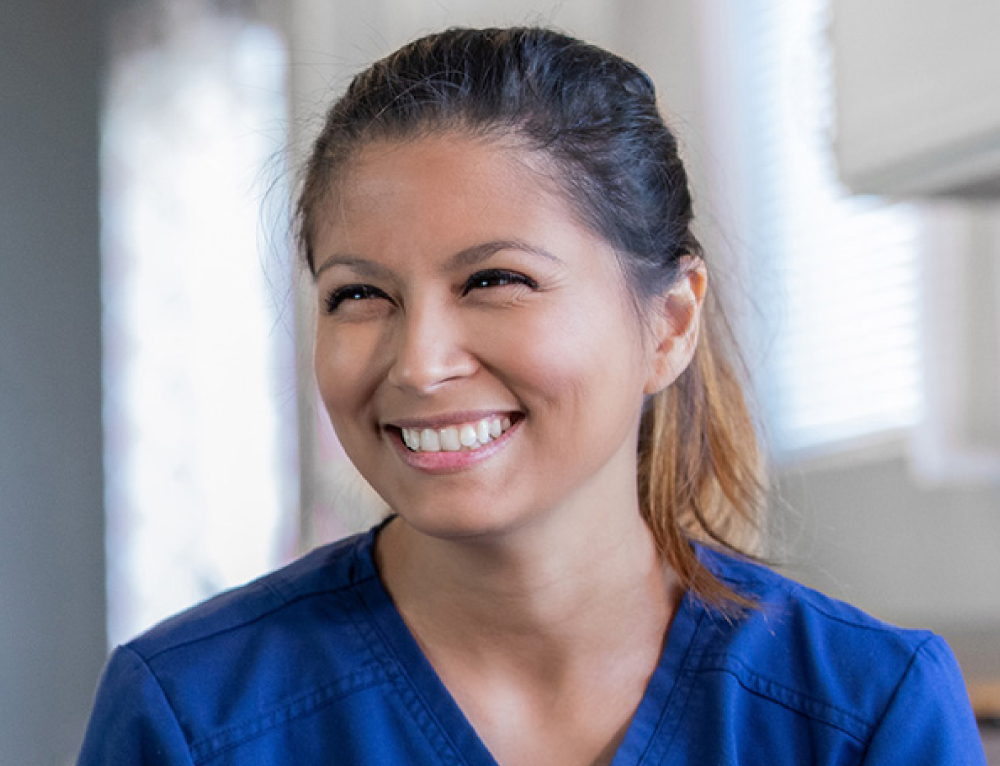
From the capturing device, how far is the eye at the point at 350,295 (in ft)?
3.64

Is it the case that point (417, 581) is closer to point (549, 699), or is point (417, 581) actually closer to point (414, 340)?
point (549, 699)

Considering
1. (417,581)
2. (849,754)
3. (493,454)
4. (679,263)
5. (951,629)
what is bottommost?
(951,629)

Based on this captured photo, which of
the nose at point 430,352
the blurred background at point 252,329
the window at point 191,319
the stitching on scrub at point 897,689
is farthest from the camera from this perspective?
the window at point 191,319

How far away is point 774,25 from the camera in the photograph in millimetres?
2818

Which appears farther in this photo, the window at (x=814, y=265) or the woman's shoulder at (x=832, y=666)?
the window at (x=814, y=265)

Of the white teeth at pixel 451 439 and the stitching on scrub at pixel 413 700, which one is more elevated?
the white teeth at pixel 451 439

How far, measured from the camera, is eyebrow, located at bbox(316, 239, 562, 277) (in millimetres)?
1061

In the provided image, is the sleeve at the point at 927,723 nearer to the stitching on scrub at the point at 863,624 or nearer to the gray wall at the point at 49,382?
the stitching on scrub at the point at 863,624

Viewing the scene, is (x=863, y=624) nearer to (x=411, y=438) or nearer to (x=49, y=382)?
(x=411, y=438)

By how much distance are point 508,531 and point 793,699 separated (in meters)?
0.28

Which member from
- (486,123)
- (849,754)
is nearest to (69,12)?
(486,123)

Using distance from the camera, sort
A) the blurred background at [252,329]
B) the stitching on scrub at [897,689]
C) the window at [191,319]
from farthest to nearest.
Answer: the window at [191,319]
the blurred background at [252,329]
the stitching on scrub at [897,689]

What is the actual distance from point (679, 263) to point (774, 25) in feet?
5.65

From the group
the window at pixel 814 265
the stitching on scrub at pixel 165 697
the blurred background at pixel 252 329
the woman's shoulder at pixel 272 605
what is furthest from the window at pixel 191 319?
the stitching on scrub at pixel 165 697
